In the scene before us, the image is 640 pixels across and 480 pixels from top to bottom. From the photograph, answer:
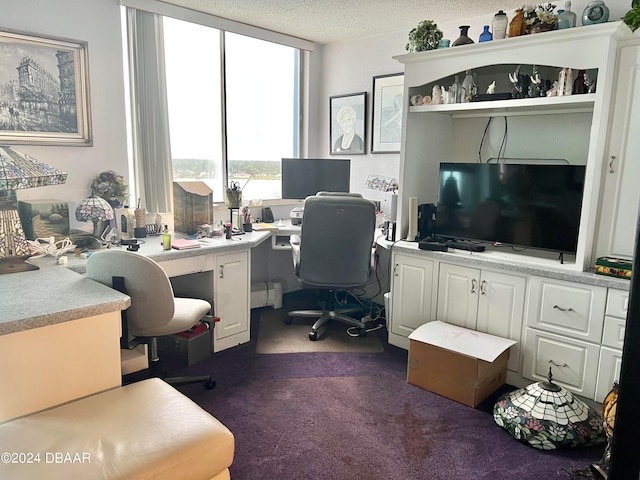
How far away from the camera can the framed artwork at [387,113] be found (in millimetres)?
3932

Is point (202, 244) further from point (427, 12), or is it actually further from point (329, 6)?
point (427, 12)

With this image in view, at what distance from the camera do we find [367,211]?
3195 mm

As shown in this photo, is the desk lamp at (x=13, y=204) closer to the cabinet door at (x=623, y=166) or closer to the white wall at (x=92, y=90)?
the white wall at (x=92, y=90)

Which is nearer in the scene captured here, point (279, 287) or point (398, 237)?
point (398, 237)

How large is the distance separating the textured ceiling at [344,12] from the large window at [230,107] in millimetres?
260

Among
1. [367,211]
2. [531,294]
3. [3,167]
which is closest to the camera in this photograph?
[3,167]

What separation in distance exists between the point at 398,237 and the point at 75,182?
2228mm

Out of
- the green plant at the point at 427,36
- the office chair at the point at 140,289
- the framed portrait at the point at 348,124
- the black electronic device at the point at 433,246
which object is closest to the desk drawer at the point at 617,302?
the black electronic device at the point at 433,246

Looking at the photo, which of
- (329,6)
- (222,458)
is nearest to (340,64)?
(329,6)

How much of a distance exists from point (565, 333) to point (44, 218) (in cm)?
307

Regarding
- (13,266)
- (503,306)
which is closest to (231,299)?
(13,266)

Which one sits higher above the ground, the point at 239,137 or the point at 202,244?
the point at 239,137

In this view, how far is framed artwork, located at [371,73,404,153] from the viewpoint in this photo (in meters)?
3.93

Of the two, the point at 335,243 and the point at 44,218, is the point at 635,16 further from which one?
the point at 44,218
